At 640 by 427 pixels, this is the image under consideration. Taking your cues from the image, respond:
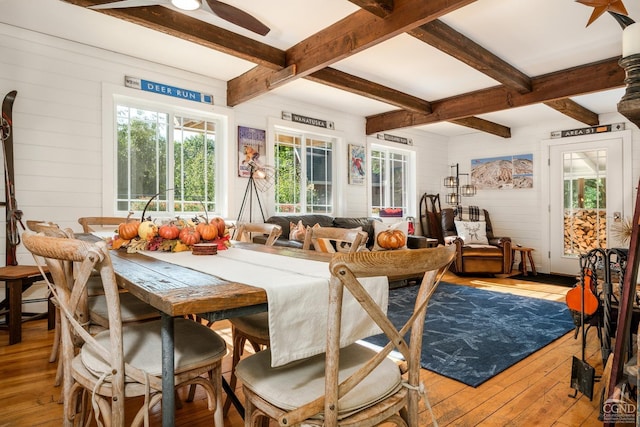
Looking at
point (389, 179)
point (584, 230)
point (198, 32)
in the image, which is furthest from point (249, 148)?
point (584, 230)

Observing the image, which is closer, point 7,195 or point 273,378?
point 273,378

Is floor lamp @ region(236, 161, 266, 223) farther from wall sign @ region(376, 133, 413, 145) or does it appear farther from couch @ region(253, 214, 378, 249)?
wall sign @ region(376, 133, 413, 145)

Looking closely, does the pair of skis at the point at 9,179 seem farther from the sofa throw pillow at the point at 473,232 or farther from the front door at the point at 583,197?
the front door at the point at 583,197

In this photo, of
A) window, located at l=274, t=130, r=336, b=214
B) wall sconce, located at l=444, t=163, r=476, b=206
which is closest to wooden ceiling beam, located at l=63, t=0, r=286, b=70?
window, located at l=274, t=130, r=336, b=214

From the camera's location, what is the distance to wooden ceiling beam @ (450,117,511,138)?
6.04 m

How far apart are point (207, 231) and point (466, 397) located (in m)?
1.71

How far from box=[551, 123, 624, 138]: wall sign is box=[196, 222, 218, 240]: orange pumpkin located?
21.9 ft

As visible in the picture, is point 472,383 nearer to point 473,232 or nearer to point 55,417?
point 55,417

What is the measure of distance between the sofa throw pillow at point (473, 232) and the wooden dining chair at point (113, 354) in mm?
5803

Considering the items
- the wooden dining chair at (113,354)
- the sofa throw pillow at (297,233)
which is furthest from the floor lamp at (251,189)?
the wooden dining chair at (113,354)

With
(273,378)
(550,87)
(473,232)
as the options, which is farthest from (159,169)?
(473,232)

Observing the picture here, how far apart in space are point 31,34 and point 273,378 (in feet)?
13.3

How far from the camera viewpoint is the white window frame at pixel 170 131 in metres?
3.79

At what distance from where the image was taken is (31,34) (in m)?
3.40
